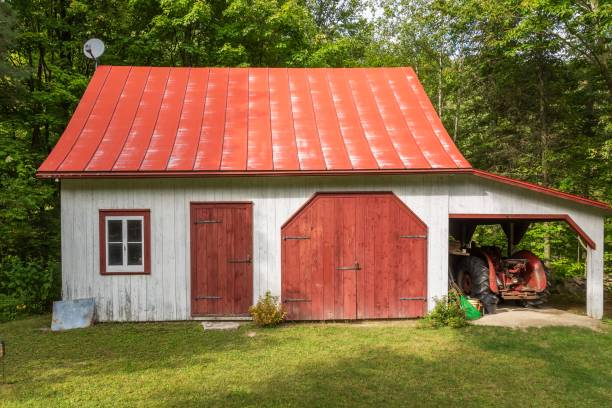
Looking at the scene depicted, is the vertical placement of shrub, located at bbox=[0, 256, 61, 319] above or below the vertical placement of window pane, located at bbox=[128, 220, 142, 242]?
below

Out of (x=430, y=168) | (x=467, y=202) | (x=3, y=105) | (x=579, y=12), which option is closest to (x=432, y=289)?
(x=467, y=202)


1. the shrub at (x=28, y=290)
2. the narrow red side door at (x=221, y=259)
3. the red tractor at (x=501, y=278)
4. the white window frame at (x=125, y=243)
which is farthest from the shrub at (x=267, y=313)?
the shrub at (x=28, y=290)

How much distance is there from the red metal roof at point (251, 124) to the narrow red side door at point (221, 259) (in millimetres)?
966

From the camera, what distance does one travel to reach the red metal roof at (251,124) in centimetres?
877

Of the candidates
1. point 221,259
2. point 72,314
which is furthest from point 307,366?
point 72,314

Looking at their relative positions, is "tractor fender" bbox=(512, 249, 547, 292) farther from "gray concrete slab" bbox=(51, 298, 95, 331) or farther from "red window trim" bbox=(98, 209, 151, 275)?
"gray concrete slab" bbox=(51, 298, 95, 331)

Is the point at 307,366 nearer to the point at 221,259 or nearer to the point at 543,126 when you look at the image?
the point at 221,259

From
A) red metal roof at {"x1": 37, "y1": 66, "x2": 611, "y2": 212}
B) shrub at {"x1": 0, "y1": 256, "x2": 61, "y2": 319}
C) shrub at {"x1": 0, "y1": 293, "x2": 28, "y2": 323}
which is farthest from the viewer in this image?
shrub at {"x1": 0, "y1": 256, "x2": 61, "y2": 319}

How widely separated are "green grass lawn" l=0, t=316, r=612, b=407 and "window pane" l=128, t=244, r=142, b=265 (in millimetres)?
1242

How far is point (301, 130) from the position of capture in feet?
32.5

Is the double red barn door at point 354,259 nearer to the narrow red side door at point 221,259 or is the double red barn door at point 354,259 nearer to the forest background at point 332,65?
the narrow red side door at point 221,259

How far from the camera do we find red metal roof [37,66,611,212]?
28.5 ft

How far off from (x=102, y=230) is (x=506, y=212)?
26.4 feet

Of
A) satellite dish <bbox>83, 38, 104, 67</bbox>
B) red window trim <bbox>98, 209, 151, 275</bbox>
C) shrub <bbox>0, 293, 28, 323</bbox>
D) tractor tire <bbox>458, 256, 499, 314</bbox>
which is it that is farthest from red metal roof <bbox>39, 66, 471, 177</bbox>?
shrub <bbox>0, 293, 28, 323</bbox>
